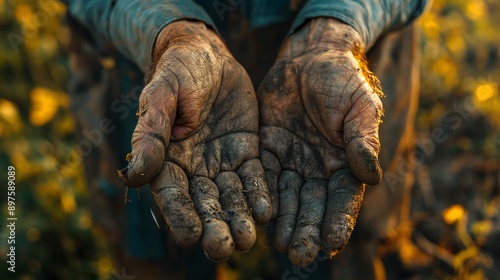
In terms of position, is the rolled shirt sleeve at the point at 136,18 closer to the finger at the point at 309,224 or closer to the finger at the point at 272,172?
the finger at the point at 272,172

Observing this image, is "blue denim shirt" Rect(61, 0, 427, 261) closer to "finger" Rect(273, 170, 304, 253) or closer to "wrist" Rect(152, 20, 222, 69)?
"wrist" Rect(152, 20, 222, 69)

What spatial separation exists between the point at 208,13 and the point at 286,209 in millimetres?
741

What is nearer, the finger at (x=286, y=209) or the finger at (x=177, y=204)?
the finger at (x=177, y=204)

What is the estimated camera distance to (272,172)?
1685mm

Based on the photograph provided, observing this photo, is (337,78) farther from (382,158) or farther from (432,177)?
(432,177)

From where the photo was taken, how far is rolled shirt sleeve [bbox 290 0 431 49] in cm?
185

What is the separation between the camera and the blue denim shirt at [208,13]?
186 centimetres

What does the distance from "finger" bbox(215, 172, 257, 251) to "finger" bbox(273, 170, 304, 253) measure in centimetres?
8

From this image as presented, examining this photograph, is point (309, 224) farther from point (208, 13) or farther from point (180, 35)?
point (208, 13)

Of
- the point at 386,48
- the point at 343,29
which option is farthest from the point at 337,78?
the point at 386,48

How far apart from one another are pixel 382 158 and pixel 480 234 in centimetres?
57

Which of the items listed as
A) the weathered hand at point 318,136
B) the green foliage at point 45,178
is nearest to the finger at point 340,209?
the weathered hand at point 318,136

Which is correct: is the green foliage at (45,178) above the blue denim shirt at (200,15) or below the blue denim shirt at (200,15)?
below

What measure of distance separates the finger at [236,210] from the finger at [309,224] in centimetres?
9
